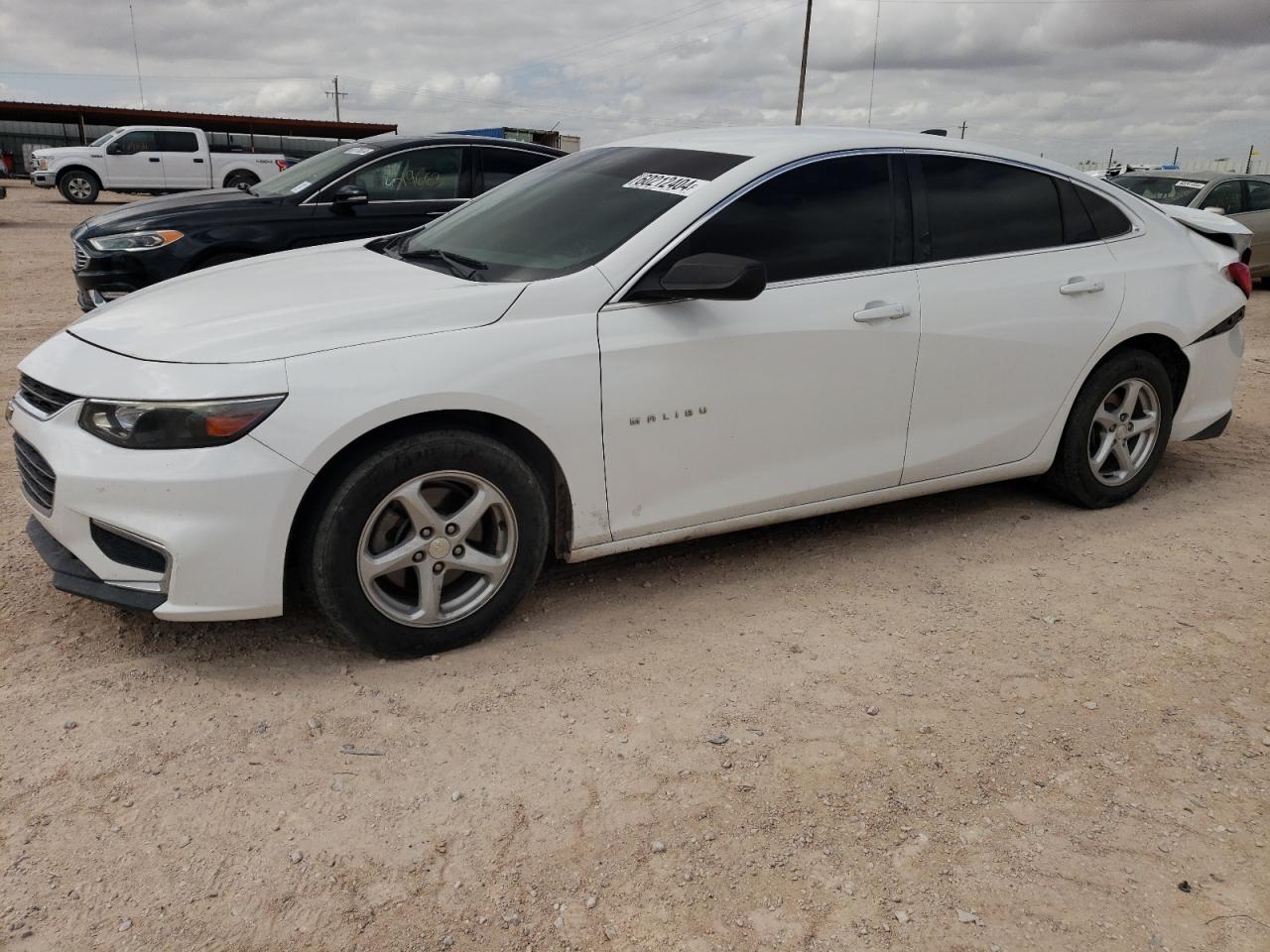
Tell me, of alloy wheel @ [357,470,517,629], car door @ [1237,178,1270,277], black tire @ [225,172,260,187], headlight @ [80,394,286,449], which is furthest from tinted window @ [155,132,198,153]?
alloy wheel @ [357,470,517,629]

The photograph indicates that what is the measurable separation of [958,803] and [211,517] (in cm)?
217

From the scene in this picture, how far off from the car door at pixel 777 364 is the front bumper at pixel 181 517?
3.56ft

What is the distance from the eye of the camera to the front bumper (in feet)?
9.55

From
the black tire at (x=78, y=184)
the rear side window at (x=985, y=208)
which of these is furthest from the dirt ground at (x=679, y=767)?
the black tire at (x=78, y=184)

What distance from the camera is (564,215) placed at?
3852 mm

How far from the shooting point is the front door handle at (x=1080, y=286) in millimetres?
4336

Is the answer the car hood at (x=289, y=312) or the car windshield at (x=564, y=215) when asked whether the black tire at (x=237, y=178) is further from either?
the car hood at (x=289, y=312)

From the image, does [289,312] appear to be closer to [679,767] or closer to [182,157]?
[679,767]

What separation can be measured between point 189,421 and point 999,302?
9.92ft

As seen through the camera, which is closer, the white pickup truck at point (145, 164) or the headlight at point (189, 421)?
the headlight at point (189, 421)

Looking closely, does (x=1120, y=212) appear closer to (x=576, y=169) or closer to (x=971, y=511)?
(x=971, y=511)

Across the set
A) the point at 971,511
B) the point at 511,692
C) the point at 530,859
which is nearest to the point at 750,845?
the point at 530,859

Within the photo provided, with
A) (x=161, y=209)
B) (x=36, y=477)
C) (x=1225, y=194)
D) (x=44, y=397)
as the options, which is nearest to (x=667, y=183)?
(x=44, y=397)

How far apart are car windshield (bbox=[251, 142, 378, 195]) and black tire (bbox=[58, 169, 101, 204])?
58.9 ft
